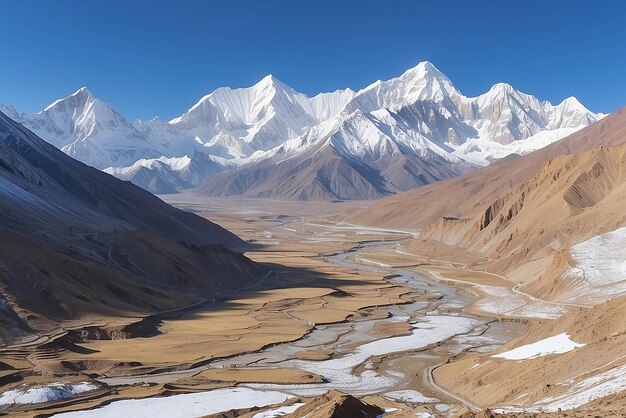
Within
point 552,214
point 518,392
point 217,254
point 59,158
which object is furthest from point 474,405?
point 59,158

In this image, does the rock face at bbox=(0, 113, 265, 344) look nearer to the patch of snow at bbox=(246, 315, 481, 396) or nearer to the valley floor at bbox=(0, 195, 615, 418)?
the valley floor at bbox=(0, 195, 615, 418)

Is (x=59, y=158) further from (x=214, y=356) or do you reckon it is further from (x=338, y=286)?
(x=214, y=356)

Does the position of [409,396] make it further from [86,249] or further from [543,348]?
[86,249]

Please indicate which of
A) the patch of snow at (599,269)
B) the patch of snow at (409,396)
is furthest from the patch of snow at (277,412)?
the patch of snow at (599,269)

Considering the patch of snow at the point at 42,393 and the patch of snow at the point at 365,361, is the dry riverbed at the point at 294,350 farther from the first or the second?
the patch of snow at the point at 42,393

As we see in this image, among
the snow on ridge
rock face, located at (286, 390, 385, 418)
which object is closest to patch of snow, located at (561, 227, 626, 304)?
the snow on ridge

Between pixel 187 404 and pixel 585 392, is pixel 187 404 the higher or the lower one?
the lower one

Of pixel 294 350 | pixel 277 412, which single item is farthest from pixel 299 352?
pixel 277 412
